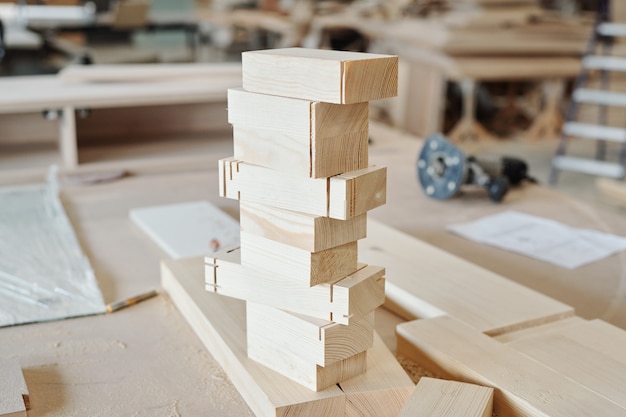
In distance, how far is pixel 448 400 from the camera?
1.07 metres

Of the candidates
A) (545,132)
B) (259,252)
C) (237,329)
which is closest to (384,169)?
(259,252)

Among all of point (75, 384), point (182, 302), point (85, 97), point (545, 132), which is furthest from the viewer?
point (545, 132)

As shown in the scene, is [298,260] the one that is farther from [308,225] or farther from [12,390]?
[12,390]

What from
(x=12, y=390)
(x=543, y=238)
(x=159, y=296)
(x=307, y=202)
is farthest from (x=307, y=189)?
(x=543, y=238)

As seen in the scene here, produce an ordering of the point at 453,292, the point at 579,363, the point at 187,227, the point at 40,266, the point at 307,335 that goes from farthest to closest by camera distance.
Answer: the point at 187,227 → the point at 40,266 → the point at 453,292 → the point at 579,363 → the point at 307,335

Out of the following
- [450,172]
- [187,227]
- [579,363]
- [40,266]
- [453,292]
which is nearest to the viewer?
[579,363]

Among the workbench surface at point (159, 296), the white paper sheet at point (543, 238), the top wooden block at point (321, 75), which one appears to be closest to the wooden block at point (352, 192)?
the top wooden block at point (321, 75)

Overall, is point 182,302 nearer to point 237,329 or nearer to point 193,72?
point 237,329

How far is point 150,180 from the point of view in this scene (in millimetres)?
2541

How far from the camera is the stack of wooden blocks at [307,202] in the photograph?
3.31 ft

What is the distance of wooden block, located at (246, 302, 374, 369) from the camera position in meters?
1.07

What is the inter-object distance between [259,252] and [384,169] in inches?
8.9

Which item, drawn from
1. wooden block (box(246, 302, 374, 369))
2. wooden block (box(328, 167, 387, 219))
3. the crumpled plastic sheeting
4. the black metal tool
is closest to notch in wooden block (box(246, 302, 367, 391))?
wooden block (box(246, 302, 374, 369))

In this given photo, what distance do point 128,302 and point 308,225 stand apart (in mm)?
627
